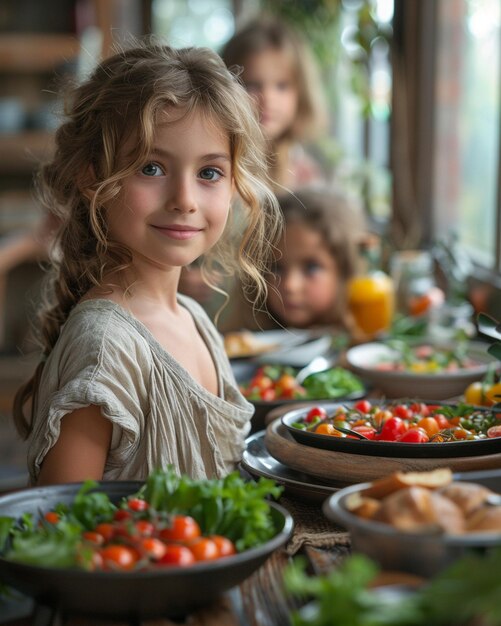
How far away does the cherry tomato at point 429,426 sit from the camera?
1591mm

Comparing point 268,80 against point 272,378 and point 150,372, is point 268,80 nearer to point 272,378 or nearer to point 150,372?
point 272,378

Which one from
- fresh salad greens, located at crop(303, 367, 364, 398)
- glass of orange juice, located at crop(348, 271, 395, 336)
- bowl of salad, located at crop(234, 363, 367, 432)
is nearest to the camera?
bowl of salad, located at crop(234, 363, 367, 432)

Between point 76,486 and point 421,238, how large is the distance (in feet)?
10.5

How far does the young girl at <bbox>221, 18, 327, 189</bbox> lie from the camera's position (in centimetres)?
386

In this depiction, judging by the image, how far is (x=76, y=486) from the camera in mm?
1314

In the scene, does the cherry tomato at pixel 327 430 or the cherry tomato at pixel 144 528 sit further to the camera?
the cherry tomato at pixel 327 430

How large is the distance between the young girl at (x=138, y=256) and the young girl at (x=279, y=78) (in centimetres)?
210

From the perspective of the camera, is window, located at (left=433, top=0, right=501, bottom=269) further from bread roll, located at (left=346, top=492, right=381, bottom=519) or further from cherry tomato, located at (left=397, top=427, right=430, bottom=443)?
bread roll, located at (left=346, top=492, right=381, bottom=519)

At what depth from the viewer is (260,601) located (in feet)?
3.92

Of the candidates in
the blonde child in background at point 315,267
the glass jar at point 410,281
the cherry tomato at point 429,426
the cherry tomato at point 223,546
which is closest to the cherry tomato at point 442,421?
the cherry tomato at point 429,426

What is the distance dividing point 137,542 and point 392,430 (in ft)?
Answer: 1.89

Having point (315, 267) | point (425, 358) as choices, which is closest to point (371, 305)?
point (315, 267)

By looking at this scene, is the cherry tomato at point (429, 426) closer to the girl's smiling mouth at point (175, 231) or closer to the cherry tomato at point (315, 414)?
the cherry tomato at point (315, 414)

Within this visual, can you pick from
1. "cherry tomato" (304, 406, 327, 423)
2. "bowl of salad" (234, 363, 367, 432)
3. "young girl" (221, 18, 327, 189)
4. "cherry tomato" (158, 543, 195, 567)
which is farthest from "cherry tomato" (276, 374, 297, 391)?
"young girl" (221, 18, 327, 189)
